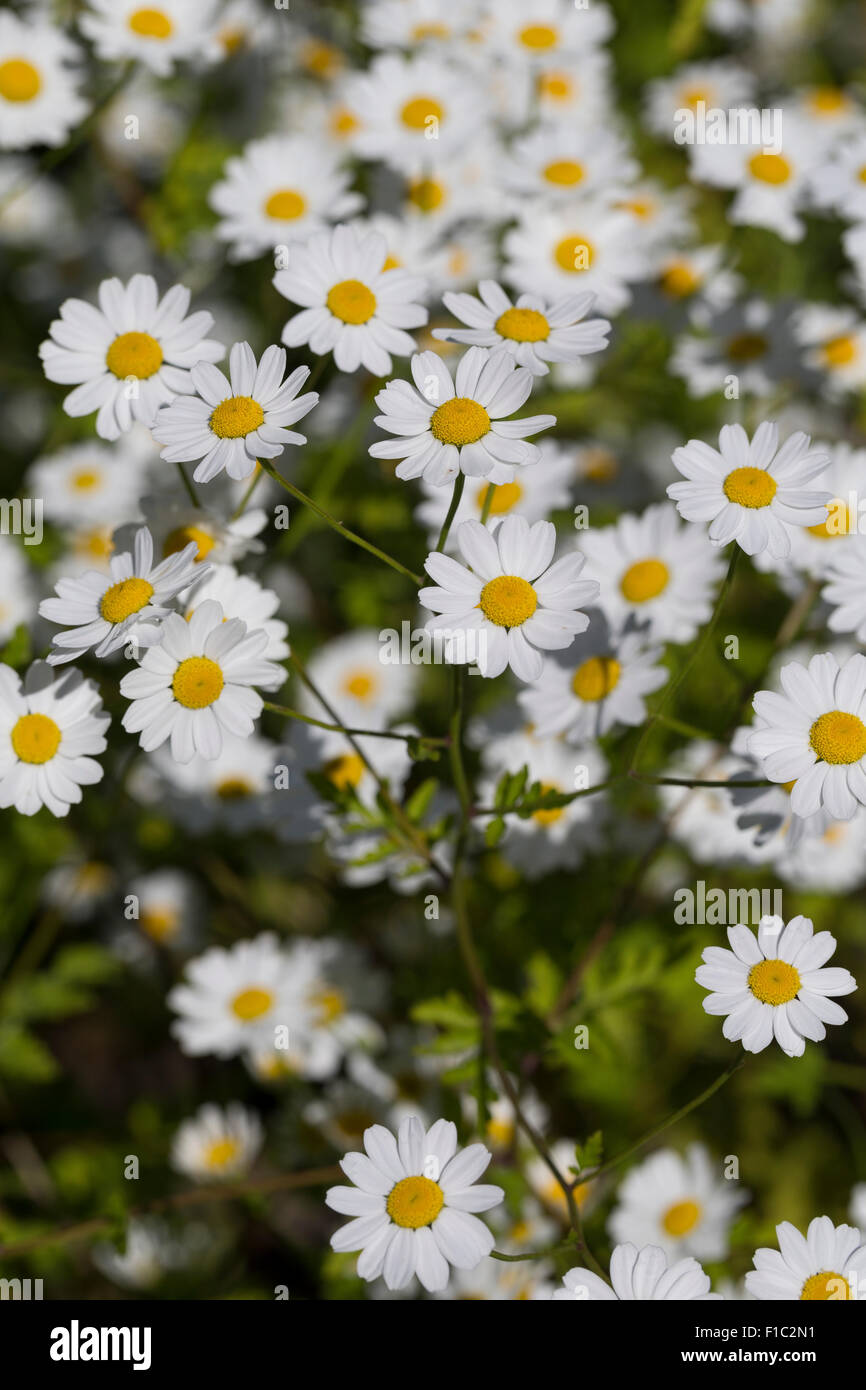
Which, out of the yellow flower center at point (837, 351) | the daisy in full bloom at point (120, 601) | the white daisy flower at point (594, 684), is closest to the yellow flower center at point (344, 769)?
the white daisy flower at point (594, 684)

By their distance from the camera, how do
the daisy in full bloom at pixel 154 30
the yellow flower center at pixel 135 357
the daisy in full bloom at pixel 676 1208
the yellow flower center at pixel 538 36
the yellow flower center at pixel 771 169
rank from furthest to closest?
the yellow flower center at pixel 538 36 < the yellow flower center at pixel 771 169 < the daisy in full bloom at pixel 154 30 < the daisy in full bloom at pixel 676 1208 < the yellow flower center at pixel 135 357

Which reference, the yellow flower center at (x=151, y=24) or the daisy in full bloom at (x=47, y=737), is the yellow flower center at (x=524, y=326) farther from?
the yellow flower center at (x=151, y=24)

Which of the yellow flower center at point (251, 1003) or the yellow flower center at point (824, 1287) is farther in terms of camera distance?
the yellow flower center at point (251, 1003)

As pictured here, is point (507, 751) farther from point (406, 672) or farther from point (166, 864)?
point (166, 864)

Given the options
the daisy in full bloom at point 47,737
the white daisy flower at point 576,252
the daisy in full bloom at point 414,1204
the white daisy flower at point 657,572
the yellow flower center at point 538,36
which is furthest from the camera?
the yellow flower center at point 538,36

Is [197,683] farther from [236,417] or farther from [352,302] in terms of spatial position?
[352,302]

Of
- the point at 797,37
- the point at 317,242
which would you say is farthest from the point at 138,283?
the point at 797,37

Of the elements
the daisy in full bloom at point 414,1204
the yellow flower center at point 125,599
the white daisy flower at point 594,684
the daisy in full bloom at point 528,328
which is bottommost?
the daisy in full bloom at point 414,1204
